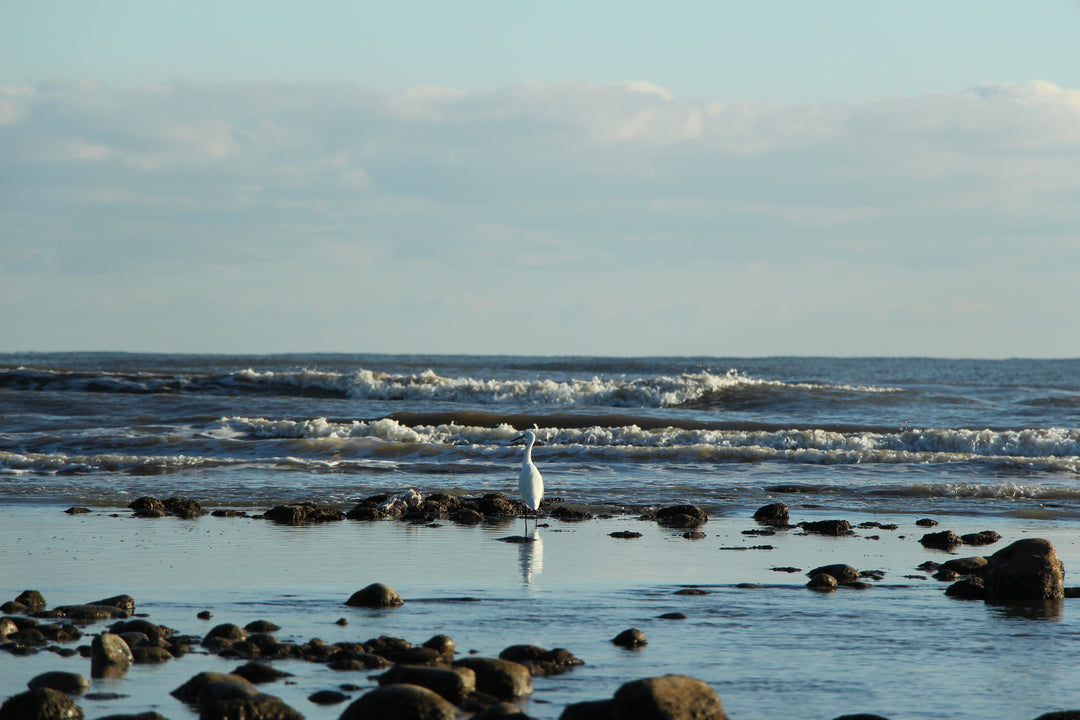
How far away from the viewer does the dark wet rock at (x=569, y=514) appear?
12109 mm

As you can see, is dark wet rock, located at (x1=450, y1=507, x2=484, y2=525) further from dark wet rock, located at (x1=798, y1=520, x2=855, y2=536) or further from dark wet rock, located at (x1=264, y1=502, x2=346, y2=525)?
dark wet rock, located at (x1=798, y1=520, x2=855, y2=536)

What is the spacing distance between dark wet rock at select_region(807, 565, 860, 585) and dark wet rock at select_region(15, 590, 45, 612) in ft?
17.3

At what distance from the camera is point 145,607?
Answer: 23.5ft

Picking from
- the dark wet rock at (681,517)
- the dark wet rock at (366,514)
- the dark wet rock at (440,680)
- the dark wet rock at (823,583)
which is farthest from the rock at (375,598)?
the dark wet rock at (681,517)

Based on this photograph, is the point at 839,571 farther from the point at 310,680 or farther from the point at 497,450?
the point at 497,450

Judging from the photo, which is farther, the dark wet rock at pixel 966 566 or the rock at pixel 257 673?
the dark wet rock at pixel 966 566

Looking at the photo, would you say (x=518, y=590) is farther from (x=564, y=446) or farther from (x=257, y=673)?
(x=564, y=446)

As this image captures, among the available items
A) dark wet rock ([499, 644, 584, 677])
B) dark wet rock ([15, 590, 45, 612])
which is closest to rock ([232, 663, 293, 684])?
dark wet rock ([499, 644, 584, 677])

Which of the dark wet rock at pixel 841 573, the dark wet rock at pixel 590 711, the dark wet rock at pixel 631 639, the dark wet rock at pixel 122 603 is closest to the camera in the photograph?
the dark wet rock at pixel 590 711

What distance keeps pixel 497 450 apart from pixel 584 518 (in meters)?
7.48

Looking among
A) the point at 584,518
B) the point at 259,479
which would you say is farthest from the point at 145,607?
the point at 259,479

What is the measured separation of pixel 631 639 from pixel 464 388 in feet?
89.0

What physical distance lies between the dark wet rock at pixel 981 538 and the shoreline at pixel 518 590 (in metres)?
0.29

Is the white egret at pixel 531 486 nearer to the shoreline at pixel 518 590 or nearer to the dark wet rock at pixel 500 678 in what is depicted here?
the shoreline at pixel 518 590
